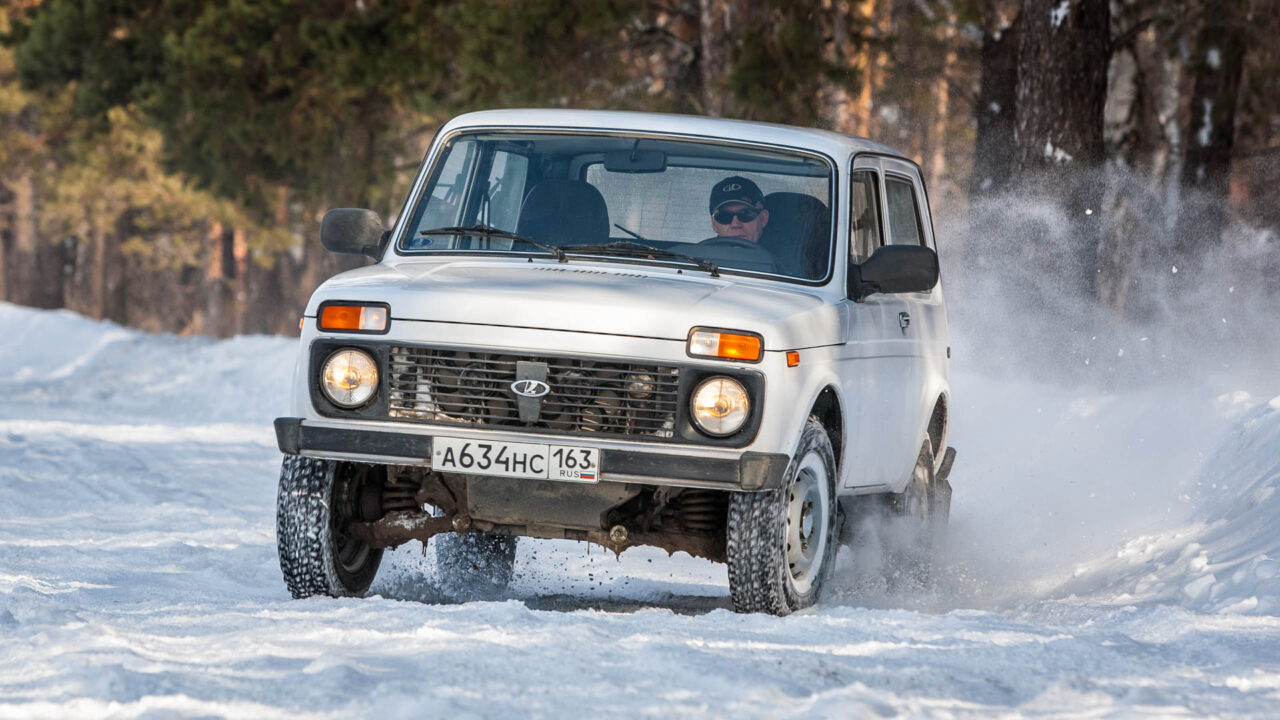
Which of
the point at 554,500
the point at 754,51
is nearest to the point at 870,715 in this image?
the point at 554,500

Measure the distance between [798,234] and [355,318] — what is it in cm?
184

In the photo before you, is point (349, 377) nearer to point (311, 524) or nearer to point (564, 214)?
point (311, 524)

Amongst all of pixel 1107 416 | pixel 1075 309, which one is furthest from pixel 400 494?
pixel 1075 309

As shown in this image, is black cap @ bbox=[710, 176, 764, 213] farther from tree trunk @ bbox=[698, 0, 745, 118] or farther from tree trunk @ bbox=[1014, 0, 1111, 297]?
tree trunk @ bbox=[698, 0, 745, 118]

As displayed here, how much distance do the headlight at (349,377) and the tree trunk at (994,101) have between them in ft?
36.8

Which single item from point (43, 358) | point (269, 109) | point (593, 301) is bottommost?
point (43, 358)

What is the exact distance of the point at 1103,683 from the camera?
4973 millimetres

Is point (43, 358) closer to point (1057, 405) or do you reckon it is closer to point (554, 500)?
point (1057, 405)

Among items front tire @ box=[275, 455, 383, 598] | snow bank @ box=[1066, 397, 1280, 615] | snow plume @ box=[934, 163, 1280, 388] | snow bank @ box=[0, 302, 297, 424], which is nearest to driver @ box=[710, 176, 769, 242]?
front tire @ box=[275, 455, 383, 598]

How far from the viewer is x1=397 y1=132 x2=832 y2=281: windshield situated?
22.1 ft

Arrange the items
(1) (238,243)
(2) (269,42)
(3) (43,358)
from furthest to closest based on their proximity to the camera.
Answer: (1) (238,243) < (3) (43,358) < (2) (269,42)

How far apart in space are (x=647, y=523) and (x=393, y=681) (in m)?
1.86

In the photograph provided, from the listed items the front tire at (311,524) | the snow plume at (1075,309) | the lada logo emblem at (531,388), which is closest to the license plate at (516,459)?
the lada logo emblem at (531,388)

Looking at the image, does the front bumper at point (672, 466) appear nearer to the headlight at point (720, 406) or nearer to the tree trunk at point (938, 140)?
the headlight at point (720, 406)
